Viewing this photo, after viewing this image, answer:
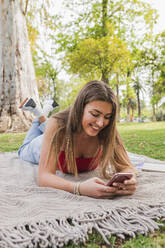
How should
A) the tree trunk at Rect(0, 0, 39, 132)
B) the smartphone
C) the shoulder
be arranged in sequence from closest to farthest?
the smartphone
the shoulder
the tree trunk at Rect(0, 0, 39, 132)

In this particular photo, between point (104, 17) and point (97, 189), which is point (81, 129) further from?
point (104, 17)

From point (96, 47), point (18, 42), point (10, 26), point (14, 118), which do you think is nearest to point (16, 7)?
point (10, 26)

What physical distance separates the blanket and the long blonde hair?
0.36m

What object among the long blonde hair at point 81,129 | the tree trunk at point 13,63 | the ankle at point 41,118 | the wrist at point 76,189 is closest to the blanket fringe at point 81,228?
the wrist at point 76,189

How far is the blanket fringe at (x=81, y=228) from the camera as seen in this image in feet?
3.63

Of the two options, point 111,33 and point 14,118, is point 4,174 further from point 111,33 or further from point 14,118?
point 111,33

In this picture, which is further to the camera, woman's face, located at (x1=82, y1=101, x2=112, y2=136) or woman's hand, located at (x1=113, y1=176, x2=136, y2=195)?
woman's face, located at (x1=82, y1=101, x2=112, y2=136)

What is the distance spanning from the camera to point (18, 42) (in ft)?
26.5

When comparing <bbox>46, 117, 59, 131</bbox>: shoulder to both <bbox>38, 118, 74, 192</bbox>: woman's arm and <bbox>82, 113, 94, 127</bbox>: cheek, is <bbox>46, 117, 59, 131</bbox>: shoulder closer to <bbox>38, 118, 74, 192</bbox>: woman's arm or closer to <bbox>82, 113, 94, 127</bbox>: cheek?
<bbox>38, 118, 74, 192</bbox>: woman's arm

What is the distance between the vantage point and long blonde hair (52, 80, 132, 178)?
6.37 ft

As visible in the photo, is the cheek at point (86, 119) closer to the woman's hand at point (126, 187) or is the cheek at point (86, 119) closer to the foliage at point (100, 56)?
the woman's hand at point (126, 187)

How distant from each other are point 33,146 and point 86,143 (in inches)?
45.0

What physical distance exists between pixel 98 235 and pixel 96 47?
1328 cm

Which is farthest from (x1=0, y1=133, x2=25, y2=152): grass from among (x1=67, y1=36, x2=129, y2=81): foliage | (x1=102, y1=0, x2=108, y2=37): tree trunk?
(x1=102, y1=0, x2=108, y2=37): tree trunk
